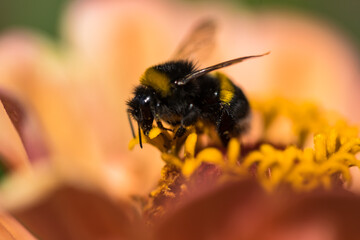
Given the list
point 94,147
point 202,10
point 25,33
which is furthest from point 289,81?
point 25,33

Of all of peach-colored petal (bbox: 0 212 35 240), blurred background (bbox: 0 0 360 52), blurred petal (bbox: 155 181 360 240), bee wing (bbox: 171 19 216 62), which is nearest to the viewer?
blurred petal (bbox: 155 181 360 240)

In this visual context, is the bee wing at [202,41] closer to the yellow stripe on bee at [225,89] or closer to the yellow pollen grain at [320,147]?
the yellow stripe on bee at [225,89]

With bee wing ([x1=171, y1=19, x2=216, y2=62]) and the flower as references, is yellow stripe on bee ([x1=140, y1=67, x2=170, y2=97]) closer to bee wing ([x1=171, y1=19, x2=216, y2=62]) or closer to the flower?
the flower

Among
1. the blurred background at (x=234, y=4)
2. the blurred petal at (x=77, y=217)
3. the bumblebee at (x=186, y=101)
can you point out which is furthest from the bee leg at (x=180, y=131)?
the blurred background at (x=234, y=4)

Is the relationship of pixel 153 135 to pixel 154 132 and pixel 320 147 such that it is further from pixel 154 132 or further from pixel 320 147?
pixel 320 147

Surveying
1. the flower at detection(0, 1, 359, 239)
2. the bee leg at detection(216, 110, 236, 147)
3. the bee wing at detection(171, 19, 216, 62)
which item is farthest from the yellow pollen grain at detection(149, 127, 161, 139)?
the bee wing at detection(171, 19, 216, 62)

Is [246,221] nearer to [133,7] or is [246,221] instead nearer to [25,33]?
[25,33]

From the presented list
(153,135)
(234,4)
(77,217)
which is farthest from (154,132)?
(234,4)
